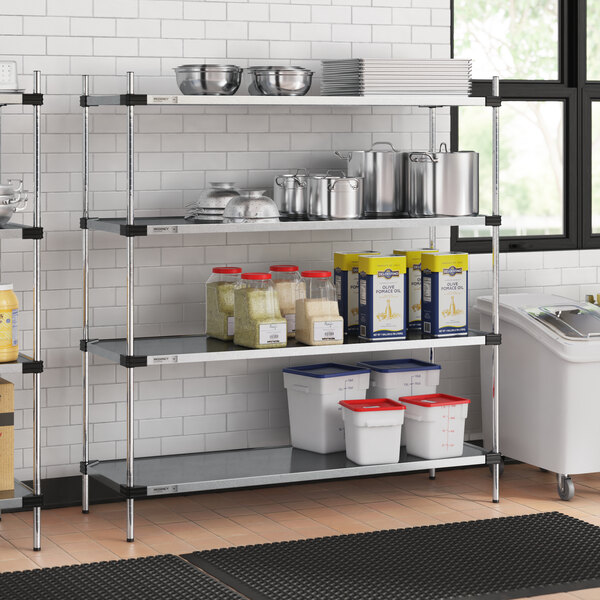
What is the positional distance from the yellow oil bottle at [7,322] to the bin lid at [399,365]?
1699 millimetres

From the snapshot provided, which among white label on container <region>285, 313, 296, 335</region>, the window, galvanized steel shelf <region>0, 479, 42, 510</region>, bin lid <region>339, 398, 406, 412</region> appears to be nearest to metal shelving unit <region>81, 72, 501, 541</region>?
white label on container <region>285, 313, 296, 335</region>

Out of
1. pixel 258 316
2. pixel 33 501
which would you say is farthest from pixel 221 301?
pixel 33 501

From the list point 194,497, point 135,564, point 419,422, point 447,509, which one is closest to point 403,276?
point 419,422

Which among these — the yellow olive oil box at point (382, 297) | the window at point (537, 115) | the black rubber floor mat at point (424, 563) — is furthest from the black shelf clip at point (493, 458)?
the window at point (537, 115)

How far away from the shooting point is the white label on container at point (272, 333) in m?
4.98

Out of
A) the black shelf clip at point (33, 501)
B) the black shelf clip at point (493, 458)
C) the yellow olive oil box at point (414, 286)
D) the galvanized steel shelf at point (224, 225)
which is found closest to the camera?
the black shelf clip at point (33, 501)

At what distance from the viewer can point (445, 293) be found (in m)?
5.33

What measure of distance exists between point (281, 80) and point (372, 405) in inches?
56.9

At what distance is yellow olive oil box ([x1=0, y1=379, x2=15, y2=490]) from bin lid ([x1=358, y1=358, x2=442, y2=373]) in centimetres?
167

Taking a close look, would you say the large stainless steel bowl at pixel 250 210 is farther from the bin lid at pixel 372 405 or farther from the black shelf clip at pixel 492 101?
the black shelf clip at pixel 492 101

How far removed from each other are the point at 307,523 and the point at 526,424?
1178 mm

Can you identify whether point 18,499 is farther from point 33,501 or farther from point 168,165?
point 168,165

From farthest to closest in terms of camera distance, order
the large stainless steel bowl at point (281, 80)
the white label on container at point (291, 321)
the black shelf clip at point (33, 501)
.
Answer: the white label on container at point (291, 321) < the large stainless steel bowl at point (281, 80) < the black shelf clip at point (33, 501)

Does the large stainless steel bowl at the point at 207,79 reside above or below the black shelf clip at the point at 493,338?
above
